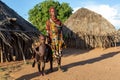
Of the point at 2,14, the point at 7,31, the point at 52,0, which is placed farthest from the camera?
the point at 52,0

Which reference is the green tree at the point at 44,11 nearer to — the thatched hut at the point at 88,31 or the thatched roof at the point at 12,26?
the thatched hut at the point at 88,31

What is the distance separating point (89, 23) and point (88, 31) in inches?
27.5

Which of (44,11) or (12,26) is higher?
(44,11)

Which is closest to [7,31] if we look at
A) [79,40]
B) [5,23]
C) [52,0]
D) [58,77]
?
[5,23]

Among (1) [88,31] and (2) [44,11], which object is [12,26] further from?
(2) [44,11]

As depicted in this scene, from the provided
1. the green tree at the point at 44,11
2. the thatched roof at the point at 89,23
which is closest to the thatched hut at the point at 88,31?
the thatched roof at the point at 89,23

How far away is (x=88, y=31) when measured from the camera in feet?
65.0

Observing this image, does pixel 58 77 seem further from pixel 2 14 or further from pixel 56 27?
pixel 2 14

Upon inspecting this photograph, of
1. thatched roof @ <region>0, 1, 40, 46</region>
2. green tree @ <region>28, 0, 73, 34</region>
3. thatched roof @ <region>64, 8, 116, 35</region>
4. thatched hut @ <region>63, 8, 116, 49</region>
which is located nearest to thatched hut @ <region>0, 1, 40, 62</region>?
thatched roof @ <region>0, 1, 40, 46</region>

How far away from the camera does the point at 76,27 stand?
66.8ft

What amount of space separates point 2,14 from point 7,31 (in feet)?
3.77

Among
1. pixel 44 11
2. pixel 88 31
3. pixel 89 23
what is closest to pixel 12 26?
pixel 88 31

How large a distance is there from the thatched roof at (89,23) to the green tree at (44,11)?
688 cm

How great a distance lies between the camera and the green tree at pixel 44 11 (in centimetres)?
2775
